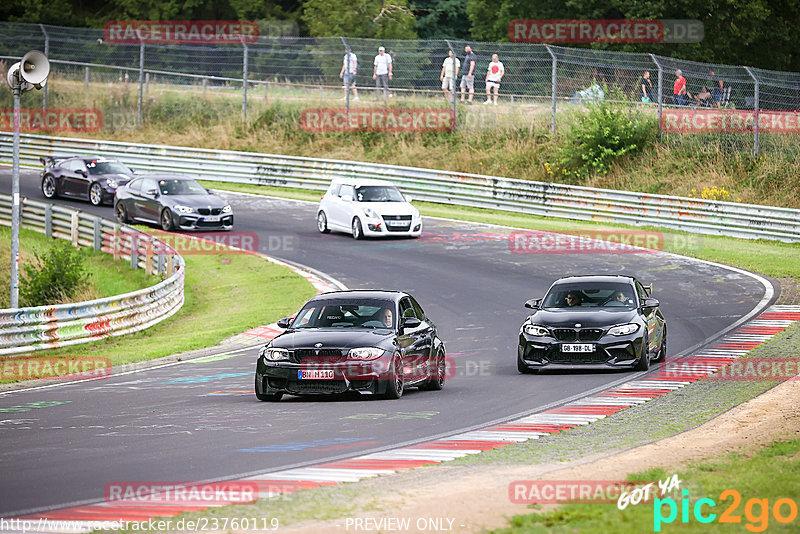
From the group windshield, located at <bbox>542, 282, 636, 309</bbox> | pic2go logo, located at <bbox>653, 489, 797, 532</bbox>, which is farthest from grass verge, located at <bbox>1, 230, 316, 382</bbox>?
pic2go logo, located at <bbox>653, 489, 797, 532</bbox>

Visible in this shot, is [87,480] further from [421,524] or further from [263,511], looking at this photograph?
[421,524]

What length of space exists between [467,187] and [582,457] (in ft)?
96.0

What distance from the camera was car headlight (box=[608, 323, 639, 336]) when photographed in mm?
16922

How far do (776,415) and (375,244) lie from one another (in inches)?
789

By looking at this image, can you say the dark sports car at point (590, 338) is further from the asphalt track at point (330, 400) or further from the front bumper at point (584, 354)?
the asphalt track at point (330, 400)

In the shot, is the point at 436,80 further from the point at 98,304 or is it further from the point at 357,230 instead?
the point at 98,304

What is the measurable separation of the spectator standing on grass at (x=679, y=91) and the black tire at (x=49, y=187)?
2014 centimetres

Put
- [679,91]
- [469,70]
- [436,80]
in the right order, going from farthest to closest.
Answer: [436,80], [469,70], [679,91]

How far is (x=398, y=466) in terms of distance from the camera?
1048cm

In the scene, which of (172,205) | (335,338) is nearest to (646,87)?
(172,205)

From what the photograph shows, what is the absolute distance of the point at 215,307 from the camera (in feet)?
85.1

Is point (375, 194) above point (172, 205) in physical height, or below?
above

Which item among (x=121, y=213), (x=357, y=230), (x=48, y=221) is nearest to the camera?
(x=357, y=230)

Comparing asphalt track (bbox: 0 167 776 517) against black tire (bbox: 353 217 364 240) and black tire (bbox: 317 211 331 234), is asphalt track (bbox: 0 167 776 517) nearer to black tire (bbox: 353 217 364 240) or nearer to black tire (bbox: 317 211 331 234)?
black tire (bbox: 353 217 364 240)
